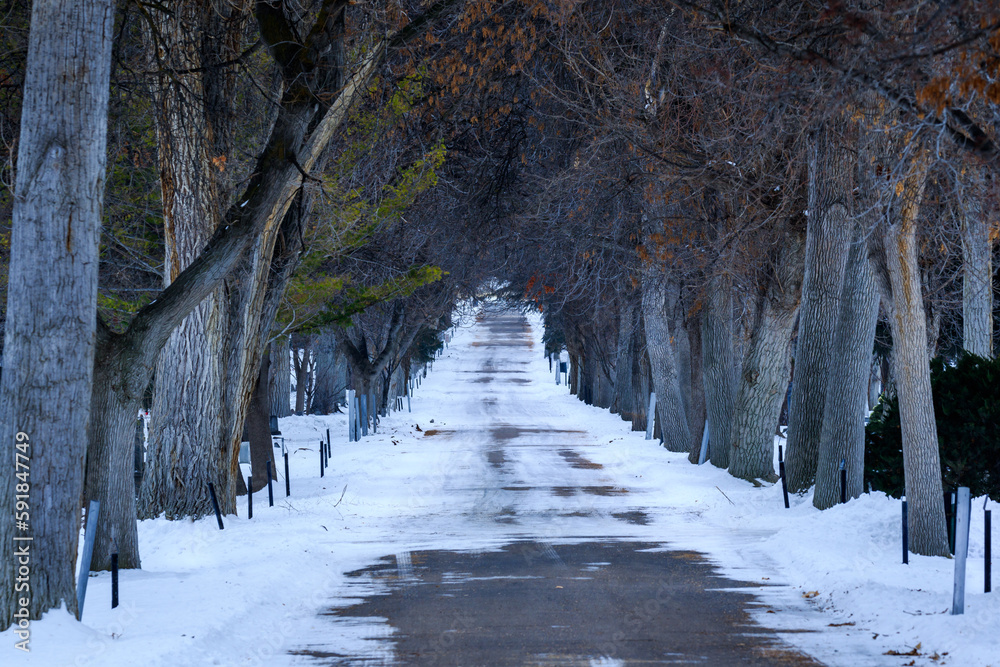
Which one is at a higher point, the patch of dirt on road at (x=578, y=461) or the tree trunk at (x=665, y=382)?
the tree trunk at (x=665, y=382)

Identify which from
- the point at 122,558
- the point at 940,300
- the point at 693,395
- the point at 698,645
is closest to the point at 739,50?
the point at 698,645

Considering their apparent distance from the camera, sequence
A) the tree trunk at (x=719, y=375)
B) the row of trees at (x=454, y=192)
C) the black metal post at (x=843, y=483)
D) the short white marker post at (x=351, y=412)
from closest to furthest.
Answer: the row of trees at (x=454, y=192) < the black metal post at (x=843, y=483) < the tree trunk at (x=719, y=375) < the short white marker post at (x=351, y=412)

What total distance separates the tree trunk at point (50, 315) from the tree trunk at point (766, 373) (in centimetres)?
1220

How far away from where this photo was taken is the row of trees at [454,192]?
7176 mm

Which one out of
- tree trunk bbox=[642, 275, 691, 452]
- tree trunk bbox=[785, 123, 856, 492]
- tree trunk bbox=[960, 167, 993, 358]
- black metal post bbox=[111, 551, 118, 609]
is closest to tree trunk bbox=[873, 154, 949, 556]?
tree trunk bbox=[785, 123, 856, 492]

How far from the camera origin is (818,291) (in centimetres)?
1417

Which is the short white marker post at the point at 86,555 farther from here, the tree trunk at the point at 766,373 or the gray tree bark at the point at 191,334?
the tree trunk at the point at 766,373

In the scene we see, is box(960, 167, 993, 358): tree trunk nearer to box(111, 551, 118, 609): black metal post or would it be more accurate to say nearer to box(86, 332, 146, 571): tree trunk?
box(86, 332, 146, 571): tree trunk

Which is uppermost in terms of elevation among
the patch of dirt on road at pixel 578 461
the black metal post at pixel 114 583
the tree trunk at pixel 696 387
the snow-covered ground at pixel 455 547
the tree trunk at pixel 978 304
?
the tree trunk at pixel 978 304

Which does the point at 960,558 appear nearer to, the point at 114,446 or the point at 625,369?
the point at 114,446

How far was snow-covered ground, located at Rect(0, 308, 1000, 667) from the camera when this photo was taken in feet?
23.9

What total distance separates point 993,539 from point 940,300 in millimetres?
16352

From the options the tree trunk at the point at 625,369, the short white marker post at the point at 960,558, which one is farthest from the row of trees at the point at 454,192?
the tree trunk at the point at 625,369

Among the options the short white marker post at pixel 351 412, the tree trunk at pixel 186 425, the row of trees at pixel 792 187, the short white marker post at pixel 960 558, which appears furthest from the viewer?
the short white marker post at pixel 351 412
